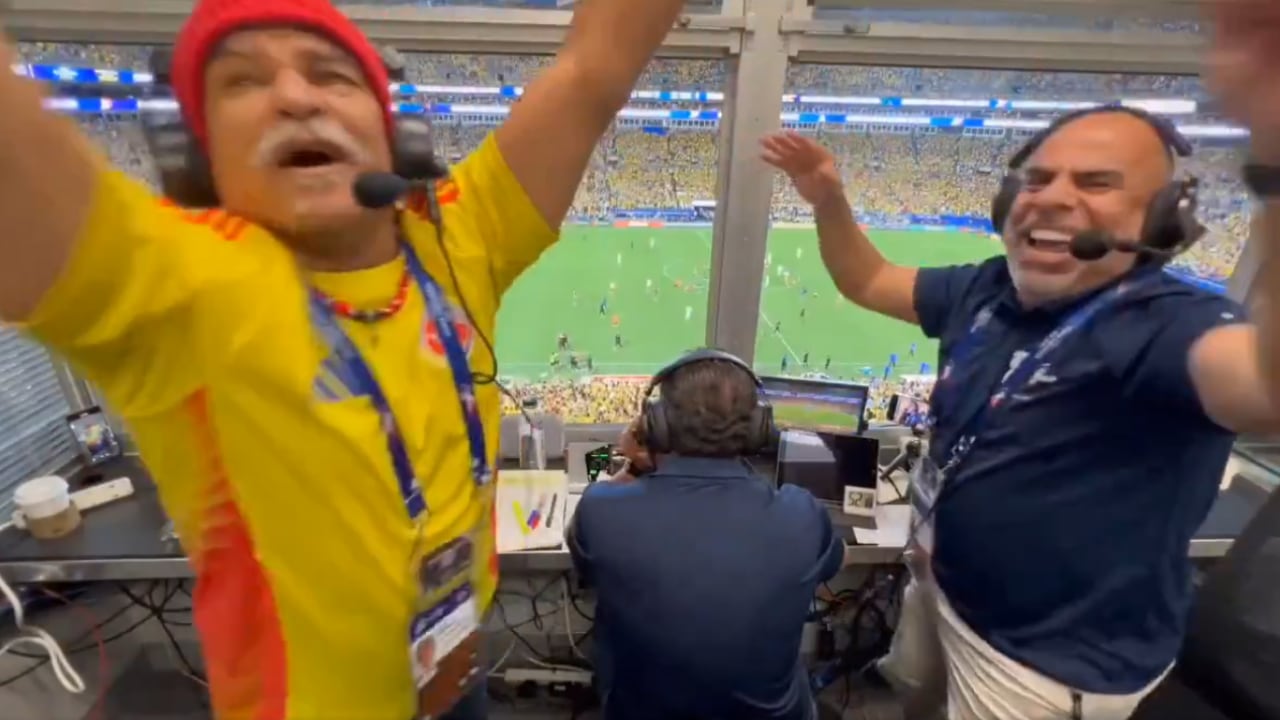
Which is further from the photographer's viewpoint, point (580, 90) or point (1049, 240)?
point (1049, 240)

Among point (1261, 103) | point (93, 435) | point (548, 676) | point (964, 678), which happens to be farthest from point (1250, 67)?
point (93, 435)

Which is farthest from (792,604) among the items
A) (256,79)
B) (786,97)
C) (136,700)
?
(136,700)

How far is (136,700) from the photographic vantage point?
199cm

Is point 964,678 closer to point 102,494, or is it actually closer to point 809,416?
point 809,416

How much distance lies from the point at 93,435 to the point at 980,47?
2.43 metres

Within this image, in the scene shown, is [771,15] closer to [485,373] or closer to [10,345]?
[485,373]

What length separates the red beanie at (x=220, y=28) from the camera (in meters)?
0.67

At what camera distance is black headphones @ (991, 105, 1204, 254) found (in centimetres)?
100

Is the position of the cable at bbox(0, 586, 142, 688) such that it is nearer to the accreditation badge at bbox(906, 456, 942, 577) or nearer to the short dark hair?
the short dark hair

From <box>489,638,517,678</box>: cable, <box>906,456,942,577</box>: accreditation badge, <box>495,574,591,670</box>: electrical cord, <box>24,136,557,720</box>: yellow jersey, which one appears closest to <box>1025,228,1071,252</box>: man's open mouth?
<box>906,456,942,577</box>: accreditation badge

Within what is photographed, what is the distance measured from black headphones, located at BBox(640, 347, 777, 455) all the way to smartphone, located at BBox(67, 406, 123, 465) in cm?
151

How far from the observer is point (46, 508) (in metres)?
1.56

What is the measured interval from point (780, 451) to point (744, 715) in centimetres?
72

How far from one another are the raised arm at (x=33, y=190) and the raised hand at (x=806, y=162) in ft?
3.80
